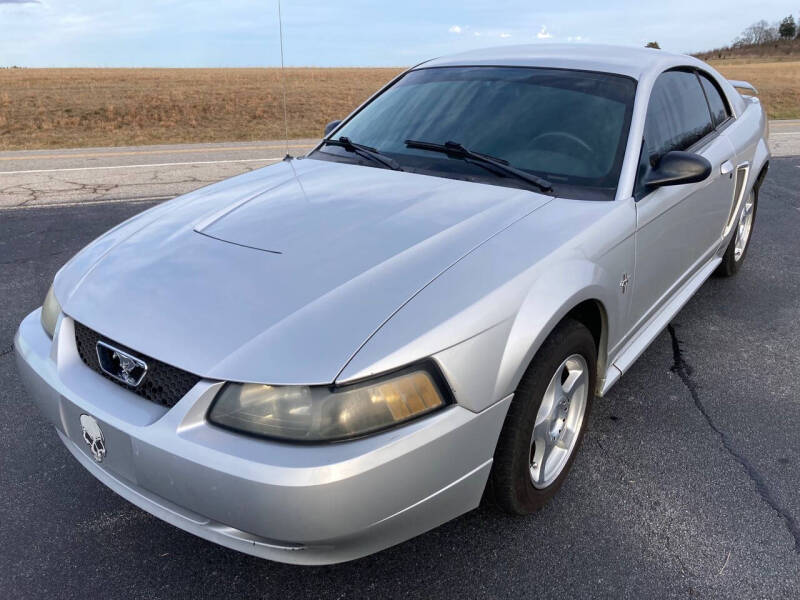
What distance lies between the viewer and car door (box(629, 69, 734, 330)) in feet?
9.48

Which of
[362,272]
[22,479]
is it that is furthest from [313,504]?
[22,479]

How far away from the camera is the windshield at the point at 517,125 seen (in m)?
2.84

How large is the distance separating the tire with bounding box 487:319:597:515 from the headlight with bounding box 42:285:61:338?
1577mm

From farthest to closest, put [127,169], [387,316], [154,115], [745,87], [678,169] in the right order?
[154,115], [127,169], [745,87], [678,169], [387,316]

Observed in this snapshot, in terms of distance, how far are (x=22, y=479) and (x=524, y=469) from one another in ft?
6.47

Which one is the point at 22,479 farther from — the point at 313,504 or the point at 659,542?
the point at 659,542

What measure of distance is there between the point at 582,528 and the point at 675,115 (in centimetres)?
216

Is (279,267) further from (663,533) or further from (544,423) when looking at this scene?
(663,533)

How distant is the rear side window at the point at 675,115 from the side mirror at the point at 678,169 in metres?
0.21

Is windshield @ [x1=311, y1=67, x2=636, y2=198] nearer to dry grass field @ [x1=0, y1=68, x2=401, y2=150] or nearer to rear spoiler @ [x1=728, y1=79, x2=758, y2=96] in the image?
rear spoiler @ [x1=728, y1=79, x2=758, y2=96]

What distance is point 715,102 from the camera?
164 inches

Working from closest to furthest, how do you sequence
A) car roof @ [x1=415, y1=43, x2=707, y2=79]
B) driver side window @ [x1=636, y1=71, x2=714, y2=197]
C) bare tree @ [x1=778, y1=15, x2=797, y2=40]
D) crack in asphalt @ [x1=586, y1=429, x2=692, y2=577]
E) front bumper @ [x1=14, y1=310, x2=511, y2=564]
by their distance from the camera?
front bumper @ [x1=14, y1=310, x2=511, y2=564] → crack in asphalt @ [x1=586, y1=429, x2=692, y2=577] → driver side window @ [x1=636, y1=71, x2=714, y2=197] → car roof @ [x1=415, y1=43, x2=707, y2=79] → bare tree @ [x1=778, y1=15, x2=797, y2=40]

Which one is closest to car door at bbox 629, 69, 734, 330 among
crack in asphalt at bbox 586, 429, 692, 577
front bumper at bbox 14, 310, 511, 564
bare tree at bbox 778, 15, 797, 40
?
crack in asphalt at bbox 586, 429, 692, 577

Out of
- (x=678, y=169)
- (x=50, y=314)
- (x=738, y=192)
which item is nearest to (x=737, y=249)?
(x=738, y=192)
